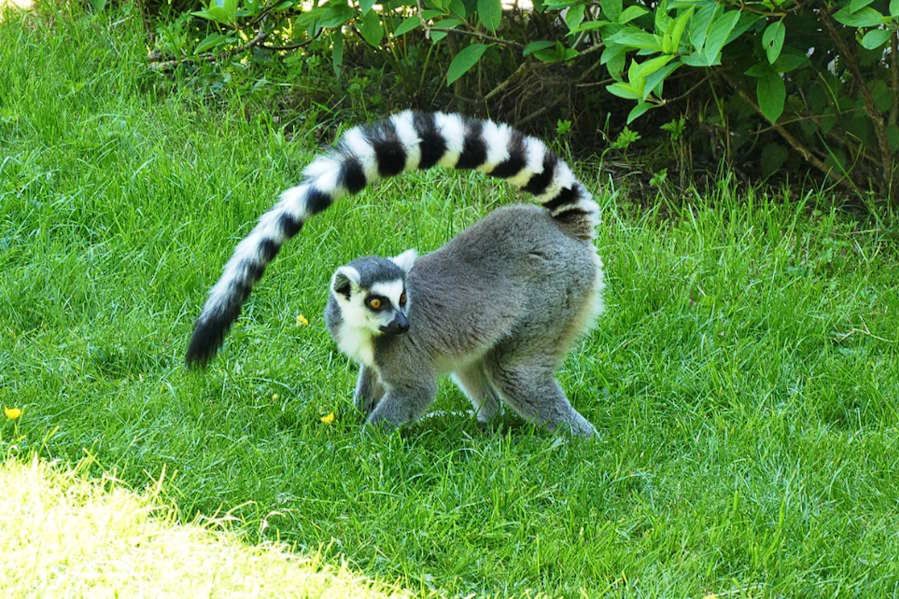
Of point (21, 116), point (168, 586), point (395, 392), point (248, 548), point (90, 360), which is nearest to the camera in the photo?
point (168, 586)

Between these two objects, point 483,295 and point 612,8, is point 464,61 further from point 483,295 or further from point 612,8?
point 483,295

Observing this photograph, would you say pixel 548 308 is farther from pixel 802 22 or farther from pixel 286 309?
pixel 802 22

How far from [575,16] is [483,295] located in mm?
1696

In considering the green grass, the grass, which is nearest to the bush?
the green grass

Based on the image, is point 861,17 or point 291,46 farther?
point 291,46

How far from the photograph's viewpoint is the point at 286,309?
15.9ft

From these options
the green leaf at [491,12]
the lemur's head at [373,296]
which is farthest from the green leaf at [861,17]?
the lemur's head at [373,296]

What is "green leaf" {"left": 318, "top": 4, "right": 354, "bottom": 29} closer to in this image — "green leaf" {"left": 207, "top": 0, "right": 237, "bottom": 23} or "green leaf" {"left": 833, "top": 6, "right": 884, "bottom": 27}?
"green leaf" {"left": 207, "top": 0, "right": 237, "bottom": 23}

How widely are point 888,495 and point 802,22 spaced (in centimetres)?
258

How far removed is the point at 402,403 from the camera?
4027mm

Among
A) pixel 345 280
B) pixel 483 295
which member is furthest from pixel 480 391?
pixel 345 280

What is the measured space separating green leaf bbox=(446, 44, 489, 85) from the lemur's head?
1.71 m

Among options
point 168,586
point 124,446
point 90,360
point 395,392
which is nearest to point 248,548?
point 168,586

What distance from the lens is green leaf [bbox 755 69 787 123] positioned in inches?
208
